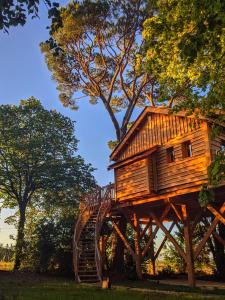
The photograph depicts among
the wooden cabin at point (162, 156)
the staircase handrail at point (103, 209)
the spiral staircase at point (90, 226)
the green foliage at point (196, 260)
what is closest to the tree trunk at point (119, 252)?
the spiral staircase at point (90, 226)

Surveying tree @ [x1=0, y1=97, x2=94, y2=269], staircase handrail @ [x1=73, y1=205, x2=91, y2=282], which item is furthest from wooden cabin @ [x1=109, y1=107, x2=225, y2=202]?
tree @ [x1=0, y1=97, x2=94, y2=269]

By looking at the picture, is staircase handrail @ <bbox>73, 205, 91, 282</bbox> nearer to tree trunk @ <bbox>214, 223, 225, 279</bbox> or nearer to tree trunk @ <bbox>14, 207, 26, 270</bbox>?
tree trunk @ <bbox>14, 207, 26, 270</bbox>

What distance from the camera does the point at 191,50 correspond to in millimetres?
7289

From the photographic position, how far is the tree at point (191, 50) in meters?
7.48

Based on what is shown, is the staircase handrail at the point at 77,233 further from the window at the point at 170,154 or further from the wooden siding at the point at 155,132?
the window at the point at 170,154

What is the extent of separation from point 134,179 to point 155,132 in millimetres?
2964

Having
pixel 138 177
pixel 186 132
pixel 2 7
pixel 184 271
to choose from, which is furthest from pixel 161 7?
pixel 184 271

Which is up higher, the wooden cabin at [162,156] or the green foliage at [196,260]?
the wooden cabin at [162,156]

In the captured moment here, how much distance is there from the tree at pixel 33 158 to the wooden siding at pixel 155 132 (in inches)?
439

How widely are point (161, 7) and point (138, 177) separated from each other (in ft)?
30.8

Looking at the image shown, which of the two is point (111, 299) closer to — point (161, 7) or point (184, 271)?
point (161, 7)

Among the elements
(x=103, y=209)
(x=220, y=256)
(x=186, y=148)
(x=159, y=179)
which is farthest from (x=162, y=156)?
(x=220, y=256)

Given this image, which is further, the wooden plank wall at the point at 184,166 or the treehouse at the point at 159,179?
the treehouse at the point at 159,179

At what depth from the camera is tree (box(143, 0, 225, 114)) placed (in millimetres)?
7477
